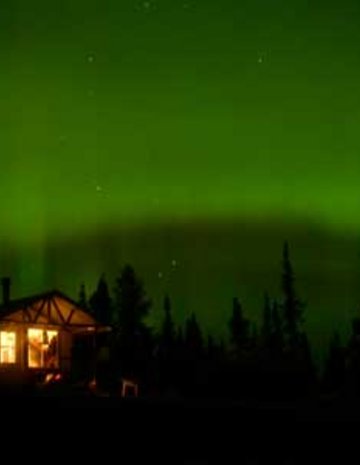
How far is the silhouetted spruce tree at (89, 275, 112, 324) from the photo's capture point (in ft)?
295

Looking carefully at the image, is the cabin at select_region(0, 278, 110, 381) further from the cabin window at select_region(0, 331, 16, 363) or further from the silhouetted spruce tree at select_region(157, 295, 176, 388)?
the silhouetted spruce tree at select_region(157, 295, 176, 388)

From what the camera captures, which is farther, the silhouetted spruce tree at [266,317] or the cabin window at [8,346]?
the silhouetted spruce tree at [266,317]

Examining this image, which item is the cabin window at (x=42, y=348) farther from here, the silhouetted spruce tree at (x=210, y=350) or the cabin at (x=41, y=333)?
the silhouetted spruce tree at (x=210, y=350)

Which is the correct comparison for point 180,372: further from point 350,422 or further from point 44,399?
point 350,422

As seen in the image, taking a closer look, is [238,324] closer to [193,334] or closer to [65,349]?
[193,334]

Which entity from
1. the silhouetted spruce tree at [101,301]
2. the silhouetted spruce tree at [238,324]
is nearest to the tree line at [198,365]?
the silhouetted spruce tree at [101,301]

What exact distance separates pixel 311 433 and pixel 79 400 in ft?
20.1

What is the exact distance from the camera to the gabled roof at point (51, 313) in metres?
37.2

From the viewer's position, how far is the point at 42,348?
1515 inches

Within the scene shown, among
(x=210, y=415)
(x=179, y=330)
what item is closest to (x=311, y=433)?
(x=210, y=415)

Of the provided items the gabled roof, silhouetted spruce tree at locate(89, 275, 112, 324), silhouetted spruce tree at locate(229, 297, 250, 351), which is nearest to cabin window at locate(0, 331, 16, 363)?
the gabled roof

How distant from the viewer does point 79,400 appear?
78.0ft

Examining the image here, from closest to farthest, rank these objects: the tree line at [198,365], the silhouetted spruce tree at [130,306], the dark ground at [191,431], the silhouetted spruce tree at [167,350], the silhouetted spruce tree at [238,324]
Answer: the dark ground at [191,431] → the tree line at [198,365] → the silhouetted spruce tree at [167,350] → the silhouetted spruce tree at [130,306] → the silhouetted spruce tree at [238,324]

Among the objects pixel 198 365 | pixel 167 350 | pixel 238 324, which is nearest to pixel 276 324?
pixel 238 324
